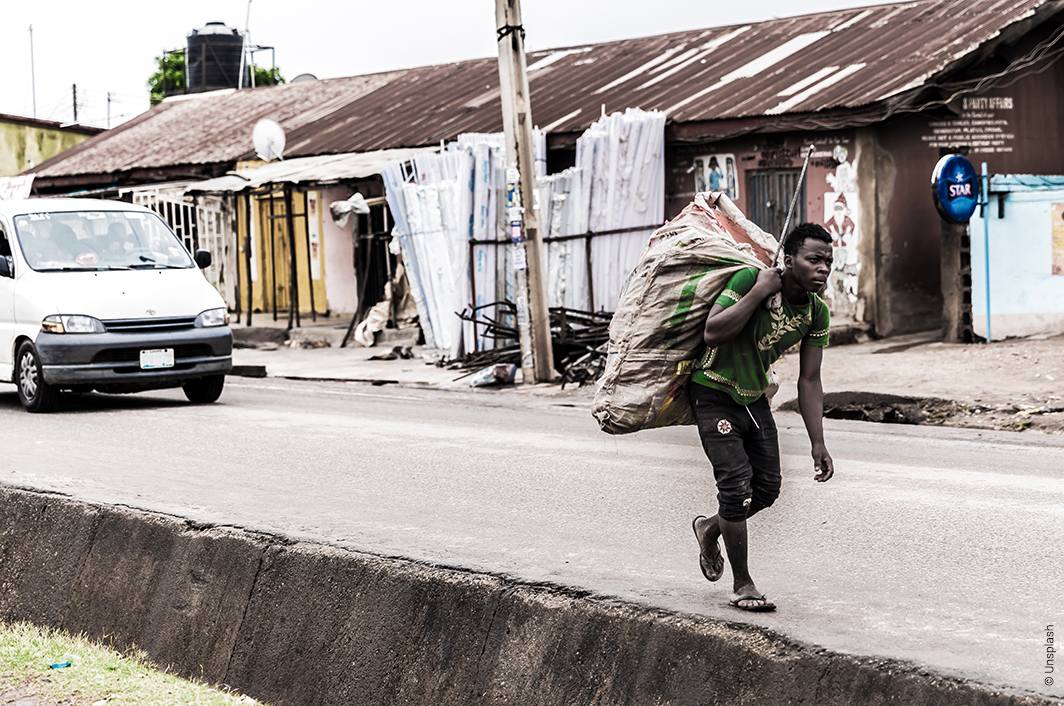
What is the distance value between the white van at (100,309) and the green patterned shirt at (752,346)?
26.4 ft

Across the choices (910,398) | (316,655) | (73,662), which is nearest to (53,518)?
(73,662)

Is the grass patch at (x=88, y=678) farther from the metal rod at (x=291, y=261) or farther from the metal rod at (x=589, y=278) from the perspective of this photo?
the metal rod at (x=291, y=261)

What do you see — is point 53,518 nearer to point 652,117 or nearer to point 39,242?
point 39,242

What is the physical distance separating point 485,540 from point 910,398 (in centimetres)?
704

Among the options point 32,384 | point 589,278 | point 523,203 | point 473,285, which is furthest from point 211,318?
point 589,278

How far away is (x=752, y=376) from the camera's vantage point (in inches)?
179

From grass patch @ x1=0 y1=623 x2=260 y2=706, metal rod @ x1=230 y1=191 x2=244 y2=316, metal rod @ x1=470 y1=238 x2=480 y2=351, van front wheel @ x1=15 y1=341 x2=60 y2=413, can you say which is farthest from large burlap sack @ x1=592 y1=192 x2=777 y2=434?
metal rod @ x1=230 y1=191 x2=244 y2=316

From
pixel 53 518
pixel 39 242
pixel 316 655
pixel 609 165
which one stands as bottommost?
pixel 316 655

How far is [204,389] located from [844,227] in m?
8.85

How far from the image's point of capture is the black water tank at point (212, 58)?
153 ft

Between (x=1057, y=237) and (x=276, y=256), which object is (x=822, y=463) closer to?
(x=1057, y=237)

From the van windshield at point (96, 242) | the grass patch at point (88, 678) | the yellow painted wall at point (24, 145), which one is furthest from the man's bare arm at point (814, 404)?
the yellow painted wall at point (24, 145)

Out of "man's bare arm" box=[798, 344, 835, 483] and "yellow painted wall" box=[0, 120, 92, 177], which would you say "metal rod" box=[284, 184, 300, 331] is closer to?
"yellow painted wall" box=[0, 120, 92, 177]

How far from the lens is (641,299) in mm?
4660
